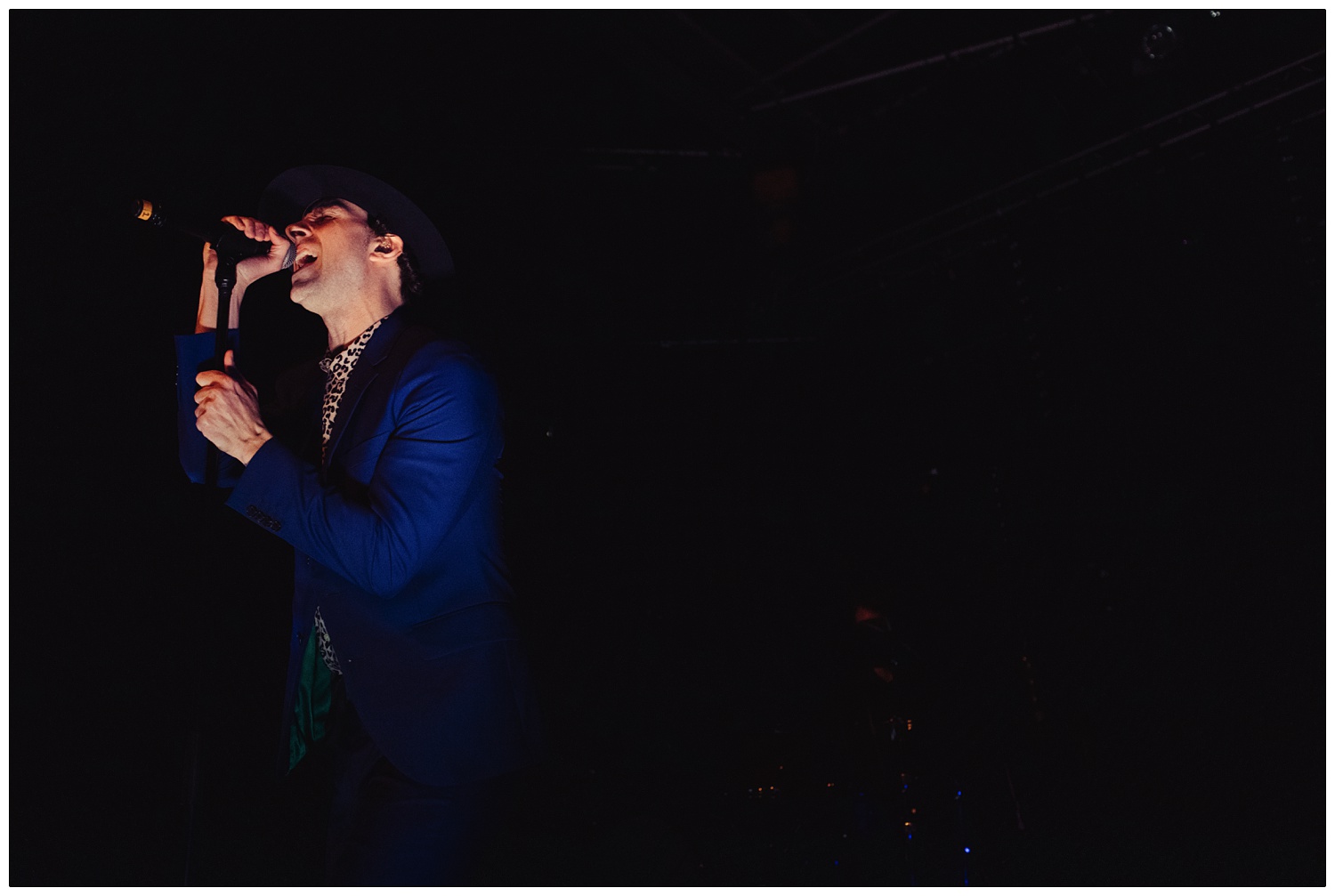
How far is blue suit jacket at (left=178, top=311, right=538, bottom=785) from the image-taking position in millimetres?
1624

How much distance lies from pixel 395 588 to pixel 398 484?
18 cm

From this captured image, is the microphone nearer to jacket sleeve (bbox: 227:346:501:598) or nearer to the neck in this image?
the neck

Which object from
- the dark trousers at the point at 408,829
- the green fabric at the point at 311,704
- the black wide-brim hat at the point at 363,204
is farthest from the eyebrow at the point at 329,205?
the dark trousers at the point at 408,829

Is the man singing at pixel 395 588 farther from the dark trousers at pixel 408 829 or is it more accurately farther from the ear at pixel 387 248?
the ear at pixel 387 248

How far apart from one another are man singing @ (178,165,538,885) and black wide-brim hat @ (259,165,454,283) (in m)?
0.28

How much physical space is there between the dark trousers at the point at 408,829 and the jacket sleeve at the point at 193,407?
0.74 meters

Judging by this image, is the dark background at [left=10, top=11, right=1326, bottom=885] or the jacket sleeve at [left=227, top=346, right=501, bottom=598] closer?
the jacket sleeve at [left=227, top=346, right=501, bottom=598]

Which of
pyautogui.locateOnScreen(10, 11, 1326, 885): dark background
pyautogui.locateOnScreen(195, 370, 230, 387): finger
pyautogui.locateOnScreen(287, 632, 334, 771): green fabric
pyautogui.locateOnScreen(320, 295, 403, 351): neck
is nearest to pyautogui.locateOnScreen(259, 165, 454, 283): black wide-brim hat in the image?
pyautogui.locateOnScreen(320, 295, 403, 351): neck

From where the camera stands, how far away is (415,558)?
167 cm

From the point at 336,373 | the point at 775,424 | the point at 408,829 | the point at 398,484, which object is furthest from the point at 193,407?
the point at 775,424

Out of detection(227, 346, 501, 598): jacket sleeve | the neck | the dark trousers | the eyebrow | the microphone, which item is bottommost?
the dark trousers

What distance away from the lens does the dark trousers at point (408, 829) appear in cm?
158

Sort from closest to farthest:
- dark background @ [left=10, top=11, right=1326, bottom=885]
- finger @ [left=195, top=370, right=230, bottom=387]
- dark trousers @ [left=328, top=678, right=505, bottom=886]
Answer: dark trousers @ [left=328, top=678, right=505, bottom=886], finger @ [left=195, top=370, right=230, bottom=387], dark background @ [left=10, top=11, right=1326, bottom=885]

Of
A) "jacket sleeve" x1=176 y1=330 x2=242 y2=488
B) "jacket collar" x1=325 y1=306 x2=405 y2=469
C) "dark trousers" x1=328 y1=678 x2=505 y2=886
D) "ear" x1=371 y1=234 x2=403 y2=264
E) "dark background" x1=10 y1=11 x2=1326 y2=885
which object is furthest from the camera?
"dark background" x1=10 y1=11 x2=1326 y2=885
